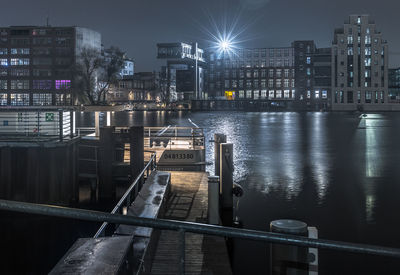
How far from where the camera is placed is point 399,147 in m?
55.2

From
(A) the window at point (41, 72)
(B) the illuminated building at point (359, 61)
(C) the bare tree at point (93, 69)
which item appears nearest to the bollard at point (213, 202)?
(C) the bare tree at point (93, 69)

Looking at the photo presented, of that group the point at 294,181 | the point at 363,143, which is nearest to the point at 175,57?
the point at 363,143

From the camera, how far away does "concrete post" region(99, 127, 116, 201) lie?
22.6 m

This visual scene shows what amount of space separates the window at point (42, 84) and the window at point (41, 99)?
2.51 meters

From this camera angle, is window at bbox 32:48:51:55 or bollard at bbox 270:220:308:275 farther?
window at bbox 32:48:51:55

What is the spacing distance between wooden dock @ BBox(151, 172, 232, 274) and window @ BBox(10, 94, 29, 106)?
155m

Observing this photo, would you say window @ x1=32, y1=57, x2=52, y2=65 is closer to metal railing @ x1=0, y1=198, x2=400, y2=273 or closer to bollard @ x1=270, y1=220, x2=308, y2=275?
bollard @ x1=270, y1=220, x2=308, y2=275

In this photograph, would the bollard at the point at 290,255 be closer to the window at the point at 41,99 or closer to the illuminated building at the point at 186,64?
the window at the point at 41,99

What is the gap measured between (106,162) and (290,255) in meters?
18.7

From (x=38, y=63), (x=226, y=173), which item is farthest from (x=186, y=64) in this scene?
(x=226, y=173)

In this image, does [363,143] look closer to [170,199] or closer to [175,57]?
[170,199]

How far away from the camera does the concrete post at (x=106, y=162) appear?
2264cm

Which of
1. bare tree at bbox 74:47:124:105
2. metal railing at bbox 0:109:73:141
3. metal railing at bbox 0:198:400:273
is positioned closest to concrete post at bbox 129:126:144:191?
metal railing at bbox 0:109:73:141

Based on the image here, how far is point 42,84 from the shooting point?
517 feet
